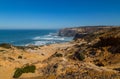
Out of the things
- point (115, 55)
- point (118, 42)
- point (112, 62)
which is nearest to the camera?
point (112, 62)

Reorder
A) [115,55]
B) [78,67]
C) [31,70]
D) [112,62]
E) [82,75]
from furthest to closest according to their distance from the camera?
[115,55] → [112,62] → [31,70] → [78,67] → [82,75]

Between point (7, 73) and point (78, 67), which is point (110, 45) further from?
point (7, 73)

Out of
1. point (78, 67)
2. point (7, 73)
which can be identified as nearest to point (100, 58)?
point (78, 67)

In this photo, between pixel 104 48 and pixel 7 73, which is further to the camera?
pixel 104 48

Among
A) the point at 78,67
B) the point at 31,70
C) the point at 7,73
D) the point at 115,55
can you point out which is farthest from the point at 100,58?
the point at 7,73

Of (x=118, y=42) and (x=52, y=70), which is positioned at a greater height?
(x=118, y=42)

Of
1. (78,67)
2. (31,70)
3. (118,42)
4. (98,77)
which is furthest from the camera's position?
(118,42)

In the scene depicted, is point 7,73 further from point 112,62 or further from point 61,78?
point 112,62

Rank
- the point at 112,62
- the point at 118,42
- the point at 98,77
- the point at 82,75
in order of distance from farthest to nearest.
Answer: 1. the point at 118,42
2. the point at 112,62
3. the point at 82,75
4. the point at 98,77

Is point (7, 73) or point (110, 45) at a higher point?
point (110, 45)
